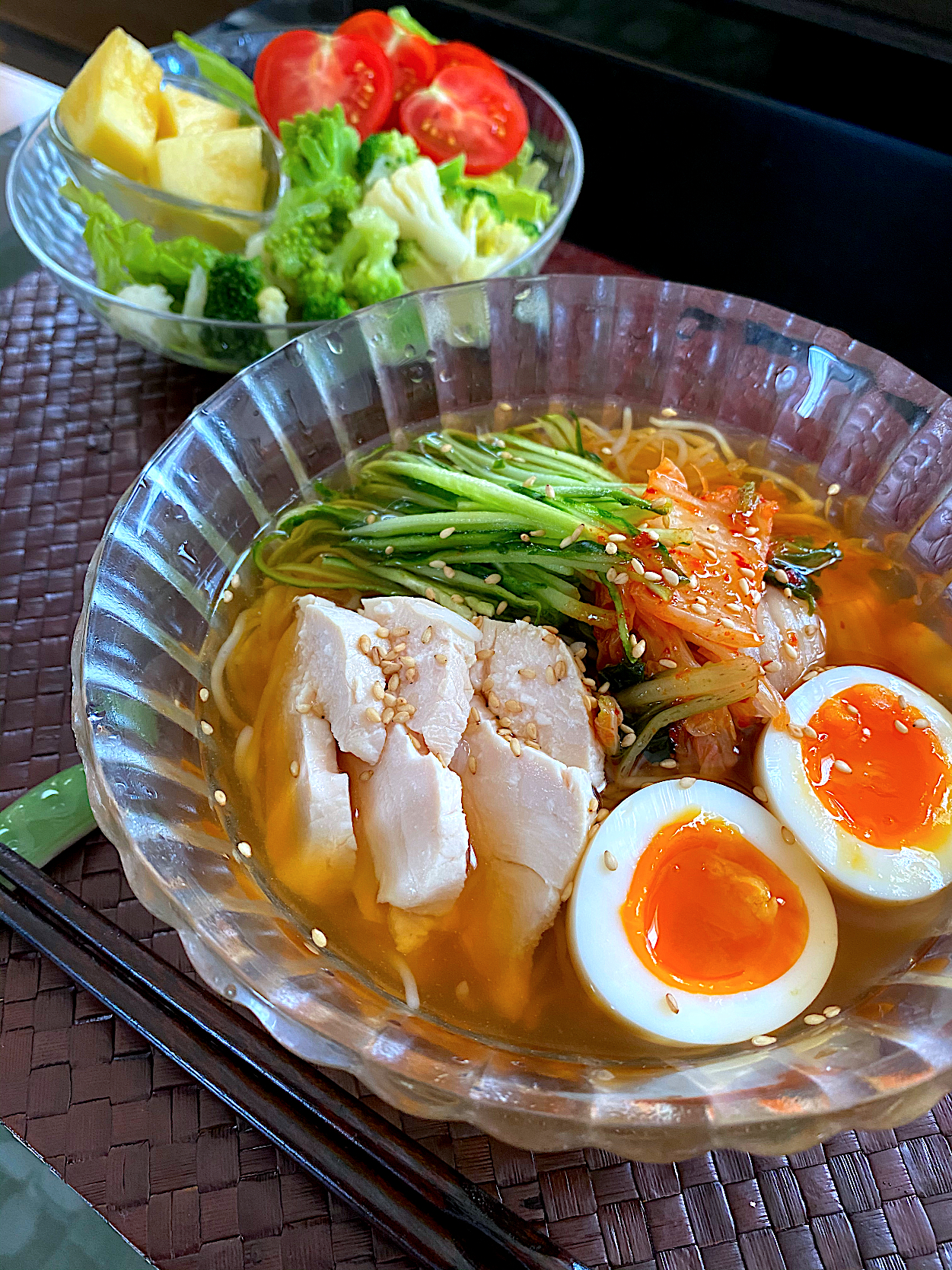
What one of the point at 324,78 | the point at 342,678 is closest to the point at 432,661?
the point at 342,678

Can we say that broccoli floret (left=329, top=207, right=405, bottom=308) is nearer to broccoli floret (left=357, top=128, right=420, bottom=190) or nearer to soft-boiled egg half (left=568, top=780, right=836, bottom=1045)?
broccoli floret (left=357, top=128, right=420, bottom=190)

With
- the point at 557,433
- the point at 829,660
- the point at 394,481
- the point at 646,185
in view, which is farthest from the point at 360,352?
the point at 646,185

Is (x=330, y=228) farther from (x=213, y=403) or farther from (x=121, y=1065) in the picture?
(x=121, y=1065)

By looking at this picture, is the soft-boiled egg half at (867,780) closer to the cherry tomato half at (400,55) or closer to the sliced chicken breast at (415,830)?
A: the sliced chicken breast at (415,830)

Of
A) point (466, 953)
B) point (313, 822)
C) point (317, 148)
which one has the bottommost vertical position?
point (466, 953)

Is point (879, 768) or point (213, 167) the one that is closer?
point (879, 768)

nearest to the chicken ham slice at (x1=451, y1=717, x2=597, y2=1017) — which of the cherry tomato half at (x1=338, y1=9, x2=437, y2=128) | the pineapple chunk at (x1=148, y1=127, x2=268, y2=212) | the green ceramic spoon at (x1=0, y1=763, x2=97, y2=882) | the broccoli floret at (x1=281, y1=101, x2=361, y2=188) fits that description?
the green ceramic spoon at (x1=0, y1=763, x2=97, y2=882)

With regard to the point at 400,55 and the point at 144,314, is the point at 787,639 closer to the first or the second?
the point at 144,314

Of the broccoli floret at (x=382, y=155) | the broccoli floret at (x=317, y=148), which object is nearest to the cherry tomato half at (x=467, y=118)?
the broccoli floret at (x=382, y=155)

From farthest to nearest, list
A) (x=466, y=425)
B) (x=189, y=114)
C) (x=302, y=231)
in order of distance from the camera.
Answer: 1. (x=189, y=114)
2. (x=302, y=231)
3. (x=466, y=425)
